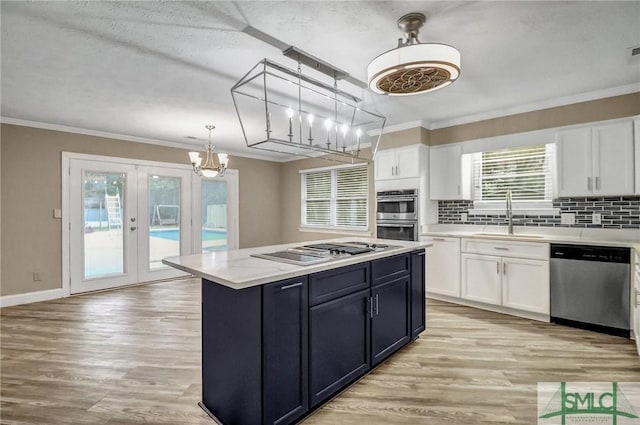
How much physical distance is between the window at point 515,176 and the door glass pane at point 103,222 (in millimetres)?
5320

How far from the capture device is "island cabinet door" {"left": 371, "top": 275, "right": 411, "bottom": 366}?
2.42 m

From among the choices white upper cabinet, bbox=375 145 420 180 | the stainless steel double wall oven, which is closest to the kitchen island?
the stainless steel double wall oven

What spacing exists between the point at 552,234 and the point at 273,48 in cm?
369

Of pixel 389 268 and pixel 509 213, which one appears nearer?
pixel 389 268

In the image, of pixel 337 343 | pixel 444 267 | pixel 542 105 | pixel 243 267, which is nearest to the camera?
pixel 243 267

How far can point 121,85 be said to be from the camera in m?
3.10

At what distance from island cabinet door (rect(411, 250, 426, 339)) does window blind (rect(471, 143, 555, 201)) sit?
1.97m

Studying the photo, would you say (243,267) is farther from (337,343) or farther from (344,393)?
(344,393)

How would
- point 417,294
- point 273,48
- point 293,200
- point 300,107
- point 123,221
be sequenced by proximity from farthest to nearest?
point 293,200 → point 123,221 → point 417,294 → point 300,107 → point 273,48

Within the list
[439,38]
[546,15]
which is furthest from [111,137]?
[546,15]

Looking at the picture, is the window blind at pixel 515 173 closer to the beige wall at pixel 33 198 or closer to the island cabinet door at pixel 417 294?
the island cabinet door at pixel 417 294

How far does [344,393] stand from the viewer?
216cm

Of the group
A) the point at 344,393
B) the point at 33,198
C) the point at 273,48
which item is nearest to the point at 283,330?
the point at 344,393

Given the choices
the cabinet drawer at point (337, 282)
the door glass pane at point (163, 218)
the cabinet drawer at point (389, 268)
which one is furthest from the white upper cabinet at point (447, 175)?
the door glass pane at point (163, 218)
